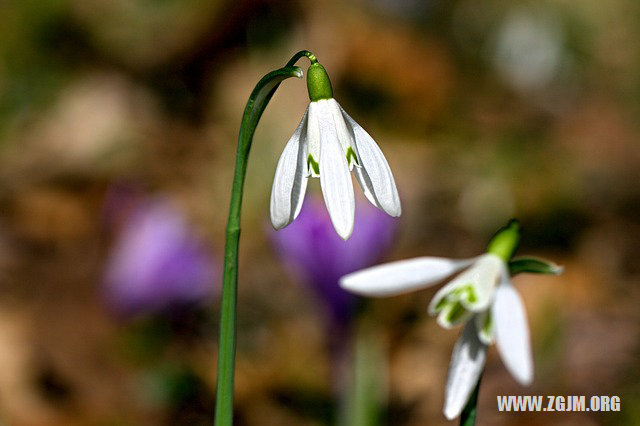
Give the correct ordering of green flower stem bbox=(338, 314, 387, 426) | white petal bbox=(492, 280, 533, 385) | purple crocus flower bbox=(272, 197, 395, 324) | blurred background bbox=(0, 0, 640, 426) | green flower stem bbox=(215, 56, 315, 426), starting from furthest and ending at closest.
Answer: blurred background bbox=(0, 0, 640, 426), purple crocus flower bbox=(272, 197, 395, 324), green flower stem bbox=(338, 314, 387, 426), green flower stem bbox=(215, 56, 315, 426), white petal bbox=(492, 280, 533, 385)

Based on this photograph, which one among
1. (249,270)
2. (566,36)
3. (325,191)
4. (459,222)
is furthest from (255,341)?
(566,36)

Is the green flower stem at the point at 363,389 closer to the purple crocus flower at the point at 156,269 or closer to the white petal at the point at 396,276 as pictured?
the white petal at the point at 396,276

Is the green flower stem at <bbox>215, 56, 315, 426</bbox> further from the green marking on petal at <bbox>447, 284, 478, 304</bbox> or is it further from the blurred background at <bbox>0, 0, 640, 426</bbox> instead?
the blurred background at <bbox>0, 0, 640, 426</bbox>

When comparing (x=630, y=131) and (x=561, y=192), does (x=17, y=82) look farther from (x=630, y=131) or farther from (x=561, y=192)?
(x=630, y=131)

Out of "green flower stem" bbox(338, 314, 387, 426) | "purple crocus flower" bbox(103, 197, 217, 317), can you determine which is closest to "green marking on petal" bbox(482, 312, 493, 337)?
"green flower stem" bbox(338, 314, 387, 426)

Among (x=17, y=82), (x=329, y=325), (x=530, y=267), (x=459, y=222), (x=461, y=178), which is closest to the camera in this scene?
(x=530, y=267)

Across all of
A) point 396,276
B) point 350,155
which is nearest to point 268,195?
point 350,155

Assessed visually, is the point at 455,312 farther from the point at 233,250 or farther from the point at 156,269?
the point at 156,269
